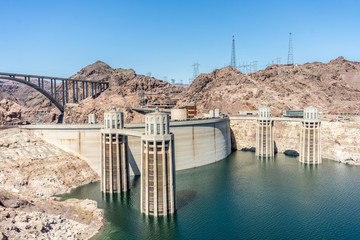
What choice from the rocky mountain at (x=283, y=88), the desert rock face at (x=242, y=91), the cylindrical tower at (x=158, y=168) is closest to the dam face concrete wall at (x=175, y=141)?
the cylindrical tower at (x=158, y=168)

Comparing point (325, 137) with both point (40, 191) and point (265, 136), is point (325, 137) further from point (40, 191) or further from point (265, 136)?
point (40, 191)

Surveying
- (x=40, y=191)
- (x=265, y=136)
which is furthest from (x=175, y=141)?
(x=265, y=136)

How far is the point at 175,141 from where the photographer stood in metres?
70.4

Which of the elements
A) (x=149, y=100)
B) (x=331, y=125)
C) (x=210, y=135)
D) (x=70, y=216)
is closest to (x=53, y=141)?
(x=70, y=216)

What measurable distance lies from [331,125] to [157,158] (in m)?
70.0

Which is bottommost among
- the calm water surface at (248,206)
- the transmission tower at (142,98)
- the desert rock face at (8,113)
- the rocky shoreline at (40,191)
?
the calm water surface at (248,206)

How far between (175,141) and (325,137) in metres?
51.6

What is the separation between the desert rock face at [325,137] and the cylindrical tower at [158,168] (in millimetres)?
61801

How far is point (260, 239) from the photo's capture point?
125 ft

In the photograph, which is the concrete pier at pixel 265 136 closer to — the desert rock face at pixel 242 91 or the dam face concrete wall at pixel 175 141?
the dam face concrete wall at pixel 175 141

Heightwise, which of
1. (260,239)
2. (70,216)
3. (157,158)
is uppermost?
(157,158)

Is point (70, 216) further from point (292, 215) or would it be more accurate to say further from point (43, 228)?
point (292, 215)

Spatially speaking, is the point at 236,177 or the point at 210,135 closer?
the point at 236,177

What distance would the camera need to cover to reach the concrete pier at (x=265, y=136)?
9069cm
